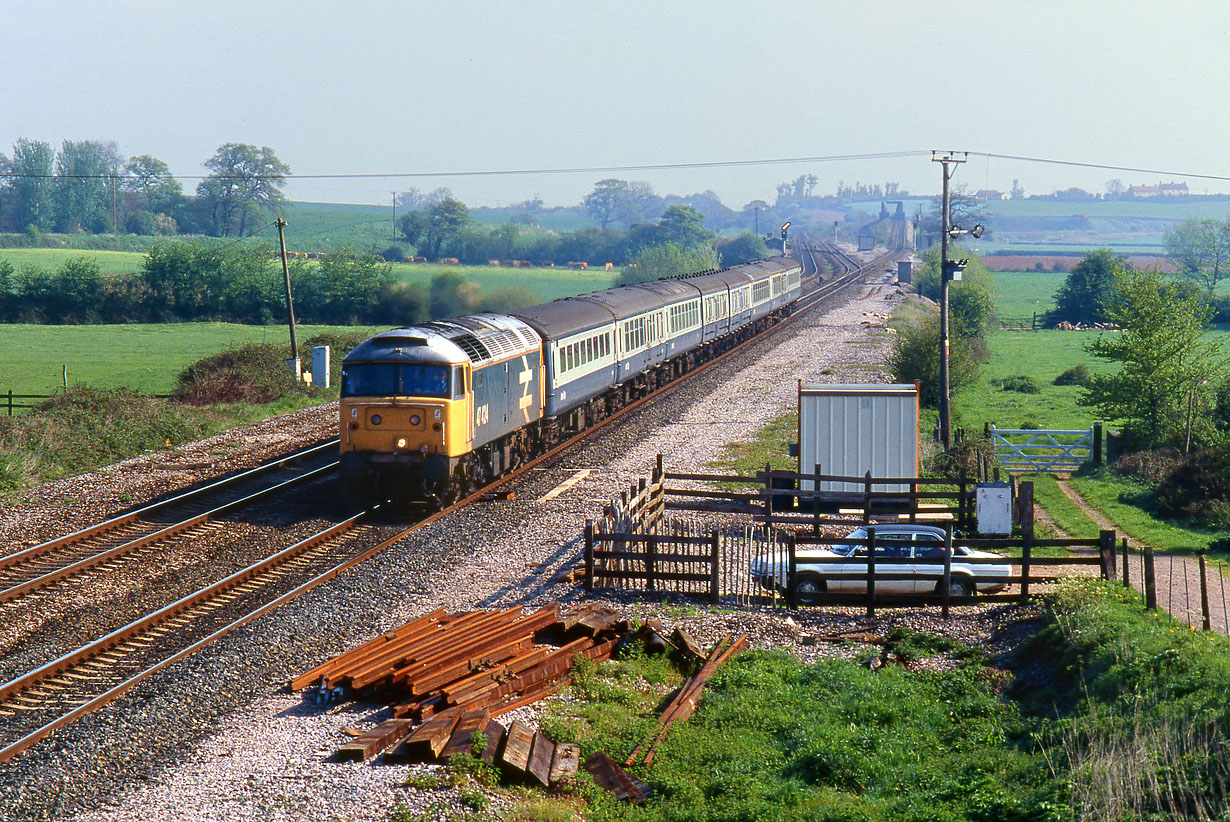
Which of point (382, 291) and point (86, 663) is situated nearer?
point (86, 663)

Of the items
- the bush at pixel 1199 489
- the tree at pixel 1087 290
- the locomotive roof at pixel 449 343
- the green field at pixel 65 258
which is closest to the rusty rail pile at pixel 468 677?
the locomotive roof at pixel 449 343

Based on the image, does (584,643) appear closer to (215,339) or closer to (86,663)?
(86,663)

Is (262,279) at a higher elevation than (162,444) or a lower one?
higher

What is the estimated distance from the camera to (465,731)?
10.8m

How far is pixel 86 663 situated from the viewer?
13594mm

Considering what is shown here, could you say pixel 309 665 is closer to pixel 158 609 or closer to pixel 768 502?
pixel 158 609

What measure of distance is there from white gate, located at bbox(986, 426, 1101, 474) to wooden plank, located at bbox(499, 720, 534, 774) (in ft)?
66.7

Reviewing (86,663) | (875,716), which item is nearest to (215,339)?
(86,663)

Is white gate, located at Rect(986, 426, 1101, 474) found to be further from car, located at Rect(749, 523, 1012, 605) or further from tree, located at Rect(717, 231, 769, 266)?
tree, located at Rect(717, 231, 769, 266)

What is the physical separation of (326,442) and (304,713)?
1815 centimetres

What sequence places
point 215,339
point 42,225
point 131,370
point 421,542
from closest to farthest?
1. point 421,542
2. point 131,370
3. point 215,339
4. point 42,225

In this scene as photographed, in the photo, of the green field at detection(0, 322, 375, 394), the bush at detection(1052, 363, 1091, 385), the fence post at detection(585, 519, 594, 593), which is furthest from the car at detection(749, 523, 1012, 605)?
the bush at detection(1052, 363, 1091, 385)

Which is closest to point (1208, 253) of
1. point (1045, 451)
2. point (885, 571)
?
point (1045, 451)

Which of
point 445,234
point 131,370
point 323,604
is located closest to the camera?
point 323,604
